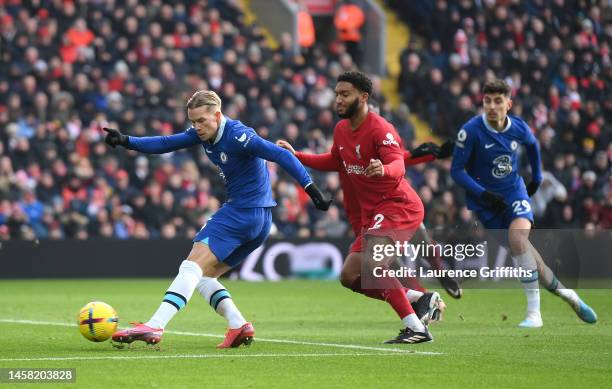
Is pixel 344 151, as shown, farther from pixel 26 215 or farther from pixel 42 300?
pixel 26 215

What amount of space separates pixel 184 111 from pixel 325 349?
14546 millimetres

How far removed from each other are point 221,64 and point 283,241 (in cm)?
405

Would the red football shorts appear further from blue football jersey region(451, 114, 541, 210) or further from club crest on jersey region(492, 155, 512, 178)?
club crest on jersey region(492, 155, 512, 178)

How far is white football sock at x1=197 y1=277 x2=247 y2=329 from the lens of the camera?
11047 millimetres

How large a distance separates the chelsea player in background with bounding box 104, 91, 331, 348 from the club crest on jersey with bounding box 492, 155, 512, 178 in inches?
135

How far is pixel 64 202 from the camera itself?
23141mm

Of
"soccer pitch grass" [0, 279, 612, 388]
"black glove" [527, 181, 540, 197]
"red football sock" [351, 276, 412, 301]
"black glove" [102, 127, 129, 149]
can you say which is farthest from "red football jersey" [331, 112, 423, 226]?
"black glove" [527, 181, 540, 197]

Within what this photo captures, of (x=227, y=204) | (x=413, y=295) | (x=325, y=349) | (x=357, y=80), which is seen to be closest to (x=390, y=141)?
(x=357, y=80)

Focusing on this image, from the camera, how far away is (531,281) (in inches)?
545

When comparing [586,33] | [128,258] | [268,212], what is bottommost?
[128,258]

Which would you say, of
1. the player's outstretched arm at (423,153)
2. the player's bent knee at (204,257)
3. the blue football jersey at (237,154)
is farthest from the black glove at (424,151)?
the player's bent knee at (204,257)

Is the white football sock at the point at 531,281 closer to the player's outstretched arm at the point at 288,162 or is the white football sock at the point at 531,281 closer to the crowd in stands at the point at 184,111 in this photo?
the player's outstretched arm at the point at 288,162

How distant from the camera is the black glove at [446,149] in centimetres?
1331

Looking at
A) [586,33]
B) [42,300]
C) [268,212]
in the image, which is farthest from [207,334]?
[586,33]
